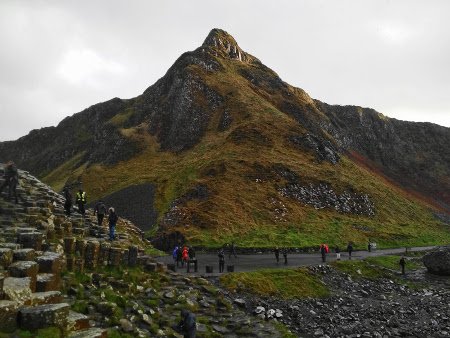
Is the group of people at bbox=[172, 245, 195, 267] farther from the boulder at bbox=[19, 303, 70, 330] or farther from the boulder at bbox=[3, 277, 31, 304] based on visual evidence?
the boulder at bbox=[19, 303, 70, 330]

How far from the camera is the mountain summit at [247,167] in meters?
58.1

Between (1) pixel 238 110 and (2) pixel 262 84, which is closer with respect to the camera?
(1) pixel 238 110

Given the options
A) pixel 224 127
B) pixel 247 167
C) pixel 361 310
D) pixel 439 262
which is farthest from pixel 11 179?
pixel 224 127

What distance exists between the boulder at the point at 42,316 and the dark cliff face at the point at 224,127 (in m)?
66.4

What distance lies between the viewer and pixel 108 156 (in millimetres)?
91438

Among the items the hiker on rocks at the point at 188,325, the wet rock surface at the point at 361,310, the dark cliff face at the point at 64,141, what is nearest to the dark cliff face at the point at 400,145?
the dark cliff face at the point at 64,141

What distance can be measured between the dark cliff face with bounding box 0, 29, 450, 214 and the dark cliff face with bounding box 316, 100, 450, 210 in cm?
35

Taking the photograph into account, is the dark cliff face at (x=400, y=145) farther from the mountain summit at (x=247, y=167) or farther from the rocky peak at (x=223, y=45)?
the rocky peak at (x=223, y=45)

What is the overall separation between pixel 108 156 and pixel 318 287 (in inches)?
2693

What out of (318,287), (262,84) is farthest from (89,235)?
(262,84)

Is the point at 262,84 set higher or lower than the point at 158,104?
higher

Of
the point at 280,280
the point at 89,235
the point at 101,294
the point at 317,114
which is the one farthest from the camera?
the point at 317,114

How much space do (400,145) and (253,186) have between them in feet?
314

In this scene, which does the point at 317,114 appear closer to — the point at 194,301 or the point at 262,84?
the point at 262,84
